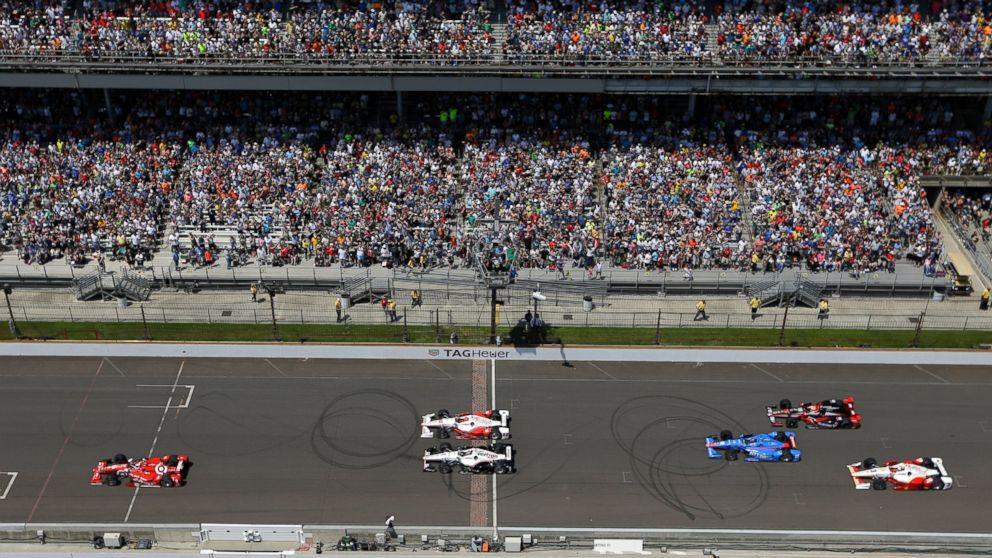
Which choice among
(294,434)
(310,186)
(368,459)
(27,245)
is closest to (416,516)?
(368,459)

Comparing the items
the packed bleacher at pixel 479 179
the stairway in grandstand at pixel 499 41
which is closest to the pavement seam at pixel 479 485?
the packed bleacher at pixel 479 179

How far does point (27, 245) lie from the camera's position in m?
53.6

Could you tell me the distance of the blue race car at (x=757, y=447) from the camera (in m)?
40.1

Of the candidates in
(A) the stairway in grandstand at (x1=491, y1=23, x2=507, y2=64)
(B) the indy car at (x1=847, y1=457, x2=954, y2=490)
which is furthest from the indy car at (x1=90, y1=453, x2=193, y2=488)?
(A) the stairway in grandstand at (x1=491, y1=23, x2=507, y2=64)

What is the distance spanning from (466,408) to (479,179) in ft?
57.5

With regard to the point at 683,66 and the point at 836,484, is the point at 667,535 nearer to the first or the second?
the point at 836,484

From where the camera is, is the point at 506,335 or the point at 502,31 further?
the point at 502,31

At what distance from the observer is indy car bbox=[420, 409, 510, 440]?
41.0 meters

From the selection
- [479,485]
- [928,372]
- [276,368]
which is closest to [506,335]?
[479,485]

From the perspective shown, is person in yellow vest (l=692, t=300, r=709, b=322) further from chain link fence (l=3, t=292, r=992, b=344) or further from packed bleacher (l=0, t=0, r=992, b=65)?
packed bleacher (l=0, t=0, r=992, b=65)

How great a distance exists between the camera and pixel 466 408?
43062 mm

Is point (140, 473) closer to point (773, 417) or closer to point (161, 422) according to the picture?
point (161, 422)

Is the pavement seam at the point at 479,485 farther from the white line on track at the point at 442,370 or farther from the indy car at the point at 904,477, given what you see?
the indy car at the point at 904,477

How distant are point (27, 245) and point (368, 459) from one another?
2629cm
